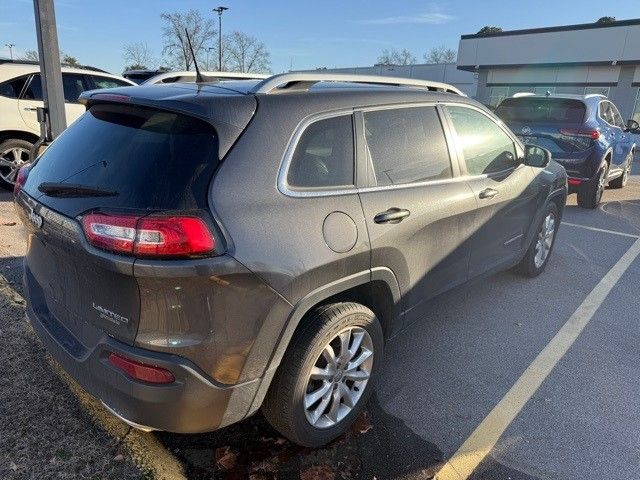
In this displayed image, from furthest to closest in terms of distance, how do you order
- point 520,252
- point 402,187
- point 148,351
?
point 520,252 < point 402,187 < point 148,351

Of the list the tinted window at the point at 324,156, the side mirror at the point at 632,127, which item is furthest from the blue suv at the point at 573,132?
the tinted window at the point at 324,156

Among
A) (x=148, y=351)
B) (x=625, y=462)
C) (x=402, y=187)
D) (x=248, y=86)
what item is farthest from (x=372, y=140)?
(x=625, y=462)

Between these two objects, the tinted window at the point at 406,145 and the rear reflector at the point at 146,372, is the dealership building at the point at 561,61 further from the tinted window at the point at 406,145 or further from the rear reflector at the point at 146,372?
the rear reflector at the point at 146,372

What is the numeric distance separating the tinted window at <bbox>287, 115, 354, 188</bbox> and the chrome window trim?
0.05 feet

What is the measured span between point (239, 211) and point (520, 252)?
3.12 meters

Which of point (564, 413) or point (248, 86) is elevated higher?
point (248, 86)

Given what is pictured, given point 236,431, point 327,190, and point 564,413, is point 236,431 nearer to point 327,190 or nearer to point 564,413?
point 327,190

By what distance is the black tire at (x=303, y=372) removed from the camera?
221 cm

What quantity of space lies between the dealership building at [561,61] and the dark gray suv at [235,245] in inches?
1072

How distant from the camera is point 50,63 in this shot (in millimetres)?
5660

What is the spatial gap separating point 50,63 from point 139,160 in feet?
15.4

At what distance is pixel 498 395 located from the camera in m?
2.98

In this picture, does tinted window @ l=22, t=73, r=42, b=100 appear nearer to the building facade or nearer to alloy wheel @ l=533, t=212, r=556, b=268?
alloy wheel @ l=533, t=212, r=556, b=268

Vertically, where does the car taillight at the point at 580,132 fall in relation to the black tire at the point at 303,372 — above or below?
above
